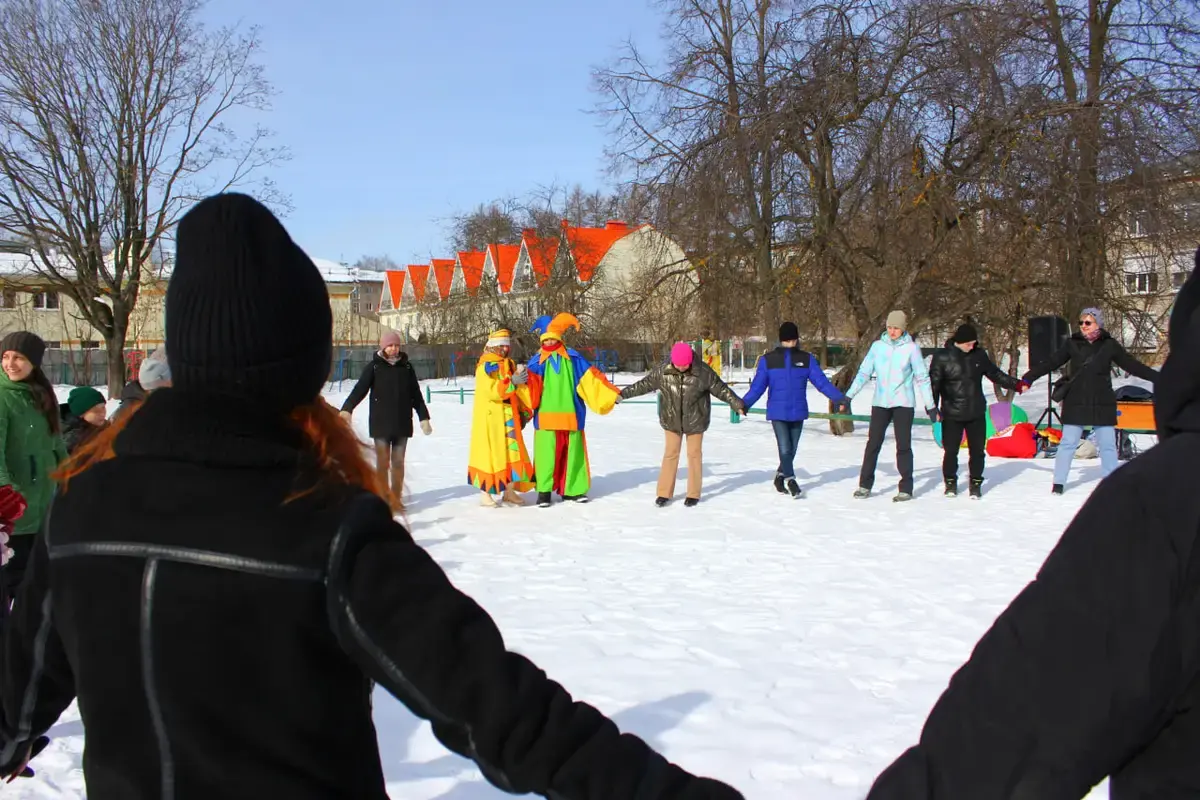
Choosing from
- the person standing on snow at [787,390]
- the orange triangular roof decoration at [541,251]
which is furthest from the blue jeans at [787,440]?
the orange triangular roof decoration at [541,251]

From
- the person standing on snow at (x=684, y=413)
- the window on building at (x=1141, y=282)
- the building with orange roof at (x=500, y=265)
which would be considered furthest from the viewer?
the building with orange roof at (x=500, y=265)

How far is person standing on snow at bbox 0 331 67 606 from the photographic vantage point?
5.25m

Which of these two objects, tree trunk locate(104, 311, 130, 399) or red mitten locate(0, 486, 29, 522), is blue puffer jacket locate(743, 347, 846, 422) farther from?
tree trunk locate(104, 311, 130, 399)

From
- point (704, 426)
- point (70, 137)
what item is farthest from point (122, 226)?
point (704, 426)

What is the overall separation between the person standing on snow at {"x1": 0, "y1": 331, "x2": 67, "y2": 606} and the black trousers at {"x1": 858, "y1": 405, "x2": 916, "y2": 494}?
25.1 feet

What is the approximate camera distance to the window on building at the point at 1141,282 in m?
15.8

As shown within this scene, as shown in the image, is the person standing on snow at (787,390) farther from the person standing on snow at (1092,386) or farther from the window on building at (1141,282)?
the window on building at (1141,282)

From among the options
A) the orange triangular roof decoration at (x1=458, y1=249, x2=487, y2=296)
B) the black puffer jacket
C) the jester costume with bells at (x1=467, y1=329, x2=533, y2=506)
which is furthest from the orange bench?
the orange triangular roof decoration at (x1=458, y1=249, x2=487, y2=296)

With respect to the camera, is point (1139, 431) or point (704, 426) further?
point (1139, 431)

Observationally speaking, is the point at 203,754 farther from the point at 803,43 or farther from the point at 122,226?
the point at 122,226

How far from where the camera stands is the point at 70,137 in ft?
77.4

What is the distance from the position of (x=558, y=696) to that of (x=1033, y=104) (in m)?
15.4

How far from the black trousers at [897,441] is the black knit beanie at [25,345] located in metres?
7.70

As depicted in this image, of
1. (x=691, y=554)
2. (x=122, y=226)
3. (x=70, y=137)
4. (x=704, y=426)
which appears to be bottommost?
(x=691, y=554)
